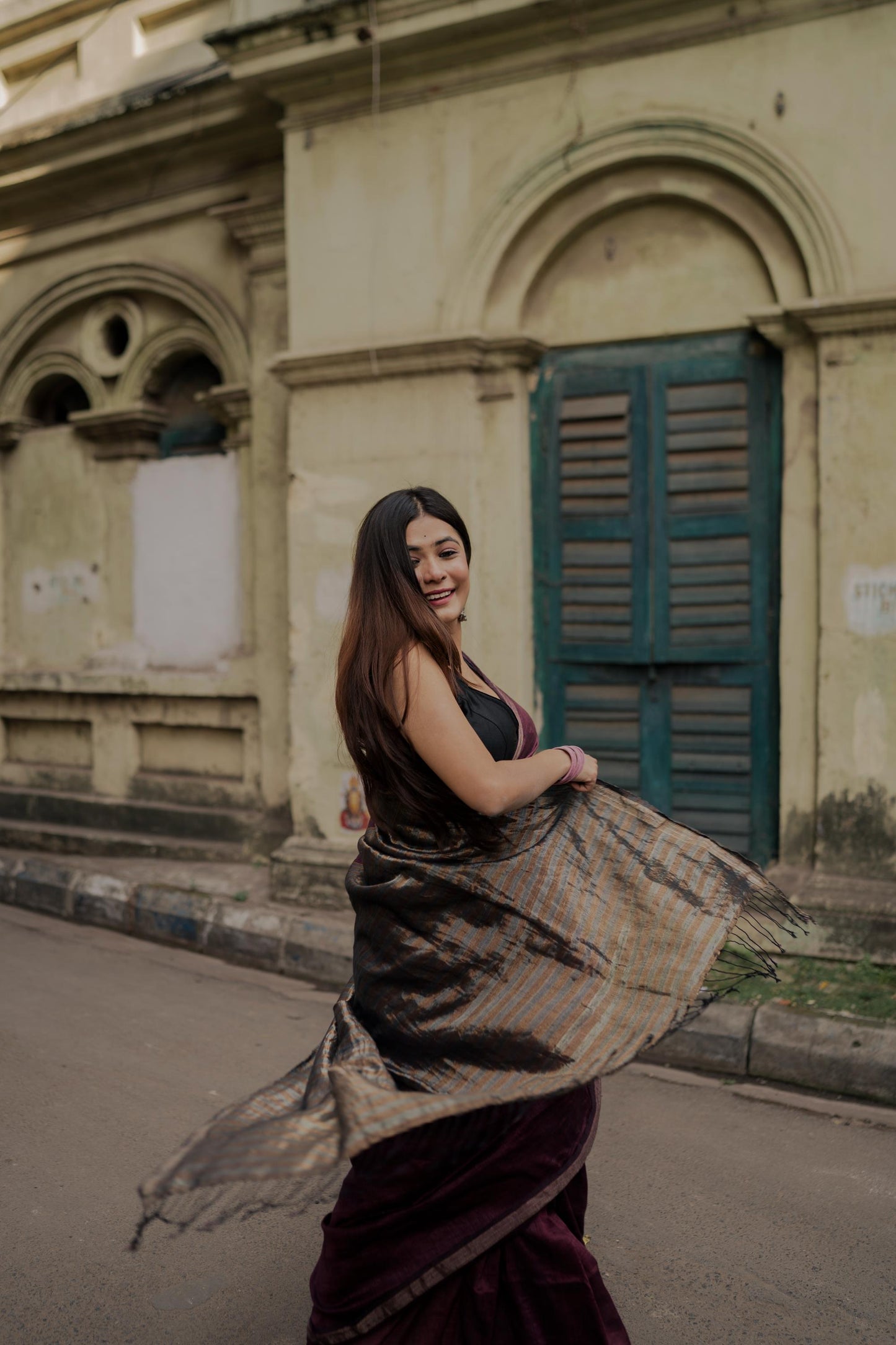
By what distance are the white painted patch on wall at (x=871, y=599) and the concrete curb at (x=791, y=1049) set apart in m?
1.67

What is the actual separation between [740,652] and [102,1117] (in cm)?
346

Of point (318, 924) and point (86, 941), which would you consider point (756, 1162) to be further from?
point (86, 941)

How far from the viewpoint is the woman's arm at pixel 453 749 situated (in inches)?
94.0

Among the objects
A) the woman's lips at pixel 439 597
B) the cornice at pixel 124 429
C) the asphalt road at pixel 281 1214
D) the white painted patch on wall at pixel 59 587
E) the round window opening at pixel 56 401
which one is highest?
the round window opening at pixel 56 401

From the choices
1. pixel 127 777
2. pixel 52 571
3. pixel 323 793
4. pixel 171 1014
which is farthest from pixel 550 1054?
pixel 52 571

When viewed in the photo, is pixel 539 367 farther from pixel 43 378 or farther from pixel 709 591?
pixel 43 378

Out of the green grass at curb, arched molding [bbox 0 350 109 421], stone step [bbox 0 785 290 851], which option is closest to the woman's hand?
Answer: the green grass at curb

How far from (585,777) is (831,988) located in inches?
111

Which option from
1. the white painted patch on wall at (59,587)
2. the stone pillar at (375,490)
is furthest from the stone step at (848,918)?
the white painted patch on wall at (59,587)

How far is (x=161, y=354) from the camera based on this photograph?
25.6 ft

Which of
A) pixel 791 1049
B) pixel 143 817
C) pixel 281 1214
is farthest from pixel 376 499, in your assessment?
pixel 281 1214

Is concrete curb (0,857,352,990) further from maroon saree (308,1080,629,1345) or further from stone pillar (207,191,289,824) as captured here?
maroon saree (308,1080,629,1345)

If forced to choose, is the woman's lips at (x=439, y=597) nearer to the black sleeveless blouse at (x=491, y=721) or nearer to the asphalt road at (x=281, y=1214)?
the black sleeveless blouse at (x=491, y=721)

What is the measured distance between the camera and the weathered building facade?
5277mm
